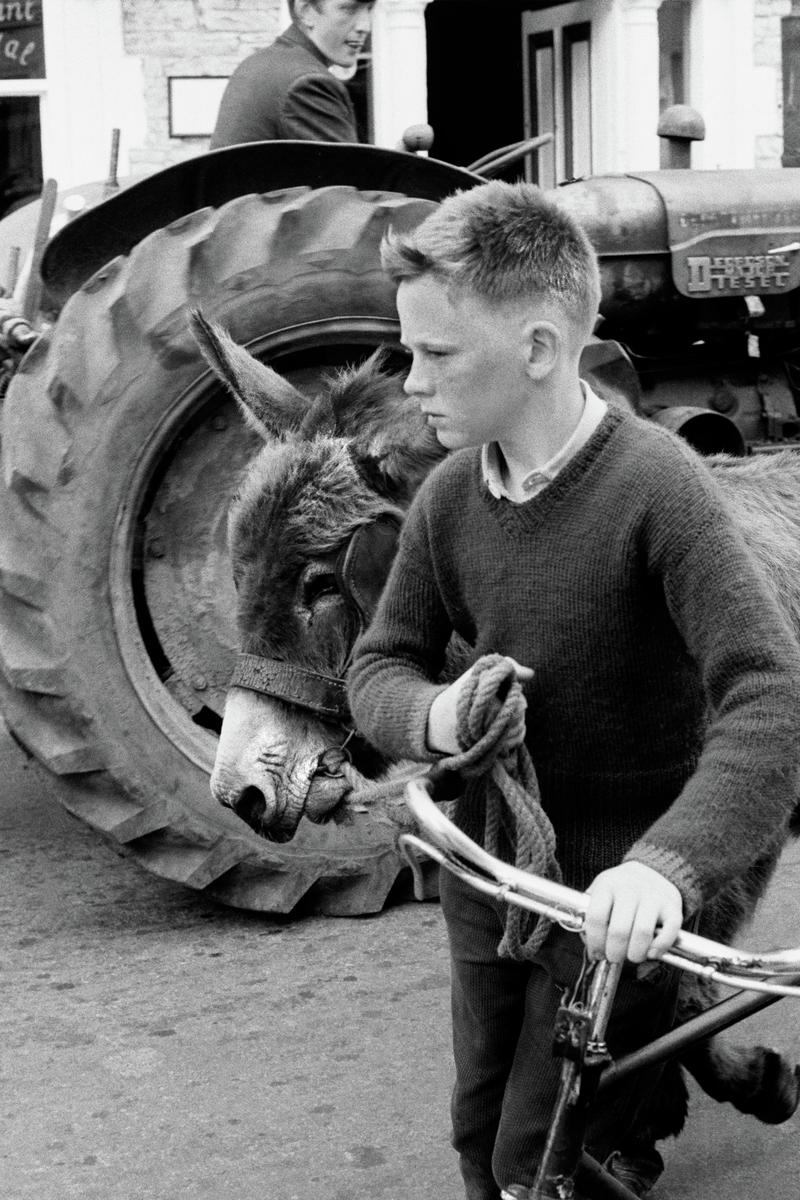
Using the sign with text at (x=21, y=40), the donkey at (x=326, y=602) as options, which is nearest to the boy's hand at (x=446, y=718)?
the donkey at (x=326, y=602)

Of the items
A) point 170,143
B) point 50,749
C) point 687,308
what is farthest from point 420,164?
point 170,143

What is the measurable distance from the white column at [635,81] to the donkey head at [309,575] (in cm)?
1115

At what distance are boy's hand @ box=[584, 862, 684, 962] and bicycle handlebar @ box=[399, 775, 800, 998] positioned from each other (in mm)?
17

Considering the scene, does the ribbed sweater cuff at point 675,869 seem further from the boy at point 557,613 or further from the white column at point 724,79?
the white column at point 724,79

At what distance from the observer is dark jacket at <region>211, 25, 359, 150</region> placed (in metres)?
5.02

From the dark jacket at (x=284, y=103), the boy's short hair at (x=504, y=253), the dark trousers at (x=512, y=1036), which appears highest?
the dark jacket at (x=284, y=103)

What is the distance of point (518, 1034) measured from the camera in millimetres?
2529

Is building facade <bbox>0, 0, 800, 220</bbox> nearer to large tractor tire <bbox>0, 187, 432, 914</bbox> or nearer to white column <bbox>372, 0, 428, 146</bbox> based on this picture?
white column <bbox>372, 0, 428, 146</bbox>

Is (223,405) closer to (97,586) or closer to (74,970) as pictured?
(97,586)

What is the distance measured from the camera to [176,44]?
1240 cm

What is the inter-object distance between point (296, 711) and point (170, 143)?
10075 mm

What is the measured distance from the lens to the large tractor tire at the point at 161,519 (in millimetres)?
4395

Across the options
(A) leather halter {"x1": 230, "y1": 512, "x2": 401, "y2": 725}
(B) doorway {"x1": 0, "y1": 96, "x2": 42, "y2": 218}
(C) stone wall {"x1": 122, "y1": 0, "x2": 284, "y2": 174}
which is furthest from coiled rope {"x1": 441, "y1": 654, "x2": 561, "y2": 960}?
(B) doorway {"x1": 0, "y1": 96, "x2": 42, "y2": 218}

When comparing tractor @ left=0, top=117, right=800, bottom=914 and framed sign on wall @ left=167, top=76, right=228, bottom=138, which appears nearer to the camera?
tractor @ left=0, top=117, right=800, bottom=914
